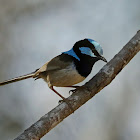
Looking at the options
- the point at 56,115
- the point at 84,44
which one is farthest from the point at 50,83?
the point at 56,115

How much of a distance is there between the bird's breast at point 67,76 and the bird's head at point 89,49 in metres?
0.25

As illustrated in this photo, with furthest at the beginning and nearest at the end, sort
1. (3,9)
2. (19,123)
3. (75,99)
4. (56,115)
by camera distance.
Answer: (3,9) < (19,123) < (75,99) < (56,115)

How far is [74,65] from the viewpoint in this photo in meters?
5.22

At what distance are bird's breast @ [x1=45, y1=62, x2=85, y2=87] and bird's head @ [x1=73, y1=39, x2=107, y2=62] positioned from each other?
25 centimetres

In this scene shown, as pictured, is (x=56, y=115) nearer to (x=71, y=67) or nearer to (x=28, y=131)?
(x=28, y=131)

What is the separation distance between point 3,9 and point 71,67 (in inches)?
188

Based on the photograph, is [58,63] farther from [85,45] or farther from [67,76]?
[85,45]

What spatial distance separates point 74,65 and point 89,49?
0.32 metres

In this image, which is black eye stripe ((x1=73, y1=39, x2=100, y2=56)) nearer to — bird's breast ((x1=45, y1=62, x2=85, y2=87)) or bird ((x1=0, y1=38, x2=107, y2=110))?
bird ((x1=0, y1=38, x2=107, y2=110))

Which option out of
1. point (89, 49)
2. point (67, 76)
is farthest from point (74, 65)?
point (89, 49)

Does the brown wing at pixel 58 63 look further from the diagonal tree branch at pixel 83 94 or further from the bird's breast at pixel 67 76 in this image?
the diagonal tree branch at pixel 83 94

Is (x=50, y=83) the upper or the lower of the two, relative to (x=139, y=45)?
upper

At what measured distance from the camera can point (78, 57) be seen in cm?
538

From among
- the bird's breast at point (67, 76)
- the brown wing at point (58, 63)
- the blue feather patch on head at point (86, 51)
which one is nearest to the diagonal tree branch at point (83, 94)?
the bird's breast at point (67, 76)
